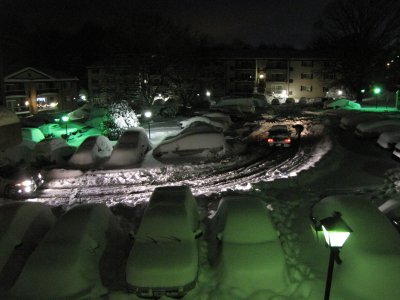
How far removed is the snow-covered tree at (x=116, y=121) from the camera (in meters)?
29.0

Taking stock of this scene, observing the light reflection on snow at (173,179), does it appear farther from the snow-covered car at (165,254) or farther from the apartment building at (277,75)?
the apartment building at (277,75)

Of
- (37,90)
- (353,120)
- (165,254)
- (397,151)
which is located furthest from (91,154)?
(37,90)

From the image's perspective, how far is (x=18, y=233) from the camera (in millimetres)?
9125

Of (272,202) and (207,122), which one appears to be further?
(207,122)

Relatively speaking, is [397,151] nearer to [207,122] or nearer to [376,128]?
[376,128]

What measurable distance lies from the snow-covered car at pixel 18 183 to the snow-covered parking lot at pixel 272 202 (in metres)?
0.58

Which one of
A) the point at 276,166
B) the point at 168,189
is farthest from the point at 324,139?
the point at 168,189

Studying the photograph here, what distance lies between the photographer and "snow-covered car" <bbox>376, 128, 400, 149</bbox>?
2095 centimetres

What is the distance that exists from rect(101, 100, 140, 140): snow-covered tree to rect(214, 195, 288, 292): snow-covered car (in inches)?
823

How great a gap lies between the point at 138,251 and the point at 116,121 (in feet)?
71.9

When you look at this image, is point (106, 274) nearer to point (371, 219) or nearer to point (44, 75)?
point (371, 219)

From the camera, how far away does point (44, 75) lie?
5081 cm

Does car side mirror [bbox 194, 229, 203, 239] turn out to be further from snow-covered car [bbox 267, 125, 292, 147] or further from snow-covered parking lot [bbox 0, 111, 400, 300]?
snow-covered car [bbox 267, 125, 292, 147]

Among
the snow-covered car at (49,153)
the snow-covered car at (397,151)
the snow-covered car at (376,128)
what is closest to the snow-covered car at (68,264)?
the snow-covered car at (49,153)
